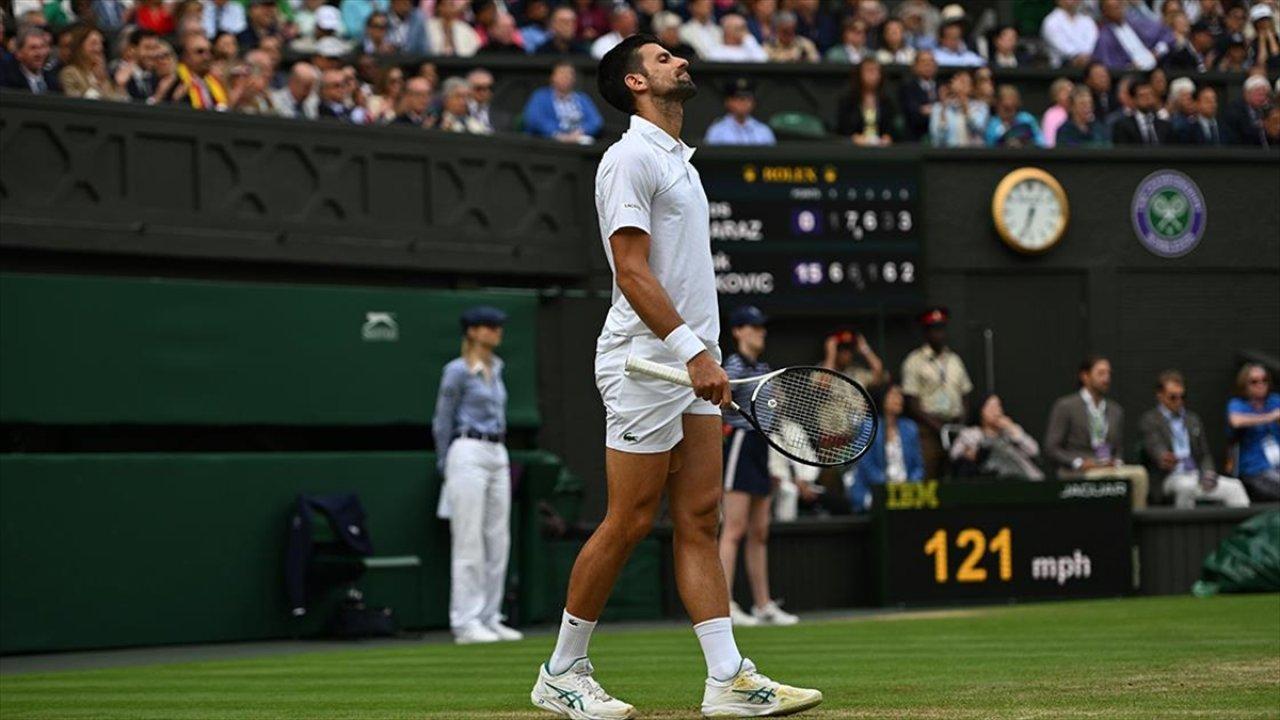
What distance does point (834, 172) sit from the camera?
1966cm

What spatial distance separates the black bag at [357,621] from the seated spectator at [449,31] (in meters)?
6.59

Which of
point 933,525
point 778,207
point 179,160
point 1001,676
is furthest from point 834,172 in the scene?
Result: point 1001,676

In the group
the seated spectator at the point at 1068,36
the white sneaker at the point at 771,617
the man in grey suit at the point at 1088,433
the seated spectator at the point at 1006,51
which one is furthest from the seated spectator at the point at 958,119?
the white sneaker at the point at 771,617

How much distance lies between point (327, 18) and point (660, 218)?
13.4 meters

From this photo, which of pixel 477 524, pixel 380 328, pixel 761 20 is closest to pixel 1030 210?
pixel 761 20

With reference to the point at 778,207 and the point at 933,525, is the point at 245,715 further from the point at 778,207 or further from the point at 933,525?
the point at 778,207

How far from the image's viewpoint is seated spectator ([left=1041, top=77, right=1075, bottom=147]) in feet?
71.5

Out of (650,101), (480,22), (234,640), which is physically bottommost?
(234,640)

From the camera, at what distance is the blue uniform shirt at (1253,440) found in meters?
20.2

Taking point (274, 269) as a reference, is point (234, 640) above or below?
below

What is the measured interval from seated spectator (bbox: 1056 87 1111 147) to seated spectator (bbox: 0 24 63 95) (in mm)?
10622

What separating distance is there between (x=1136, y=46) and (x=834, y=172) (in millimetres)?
5882

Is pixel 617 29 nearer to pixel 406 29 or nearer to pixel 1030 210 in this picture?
pixel 406 29

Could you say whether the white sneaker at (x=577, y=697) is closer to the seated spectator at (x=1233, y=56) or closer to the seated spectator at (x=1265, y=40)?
the seated spectator at (x=1233, y=56)
